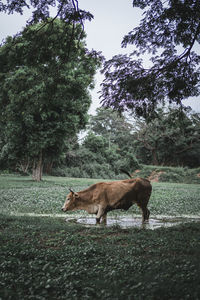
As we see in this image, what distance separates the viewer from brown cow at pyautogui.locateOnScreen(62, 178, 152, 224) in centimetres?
988

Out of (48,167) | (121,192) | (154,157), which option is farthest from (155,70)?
(154,157)

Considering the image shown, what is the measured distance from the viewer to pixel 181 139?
167ft

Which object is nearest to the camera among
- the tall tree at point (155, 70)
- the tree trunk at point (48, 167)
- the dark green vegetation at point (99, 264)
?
the dark green vegetation at point (99, 264)

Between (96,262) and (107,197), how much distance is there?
15.0ft

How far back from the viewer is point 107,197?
32.6 feet

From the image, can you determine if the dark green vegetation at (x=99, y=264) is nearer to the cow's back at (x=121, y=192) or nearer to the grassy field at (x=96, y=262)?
the grassy field at (x=96, y=262)

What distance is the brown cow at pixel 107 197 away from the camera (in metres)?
9.88

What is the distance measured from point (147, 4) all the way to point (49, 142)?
18.5m

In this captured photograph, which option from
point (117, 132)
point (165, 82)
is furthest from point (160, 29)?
point (117, 132)

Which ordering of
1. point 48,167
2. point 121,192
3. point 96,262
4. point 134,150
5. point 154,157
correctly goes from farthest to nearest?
point 134,150 < point 154,157 < point 48,167 < point 121,192 < point 96,262

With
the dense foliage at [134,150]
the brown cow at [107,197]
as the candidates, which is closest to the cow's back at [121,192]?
the brown cow at [107,197]

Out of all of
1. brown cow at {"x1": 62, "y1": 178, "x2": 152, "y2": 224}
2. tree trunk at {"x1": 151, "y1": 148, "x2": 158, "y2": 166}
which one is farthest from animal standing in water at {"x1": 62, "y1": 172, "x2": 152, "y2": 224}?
tree trunk at {"x1": 151, "y1": 148, "x2": 158, "y2": 166}

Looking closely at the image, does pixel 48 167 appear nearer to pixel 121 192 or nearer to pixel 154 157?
pixel 154 157

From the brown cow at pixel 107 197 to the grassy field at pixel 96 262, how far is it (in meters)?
1.31
